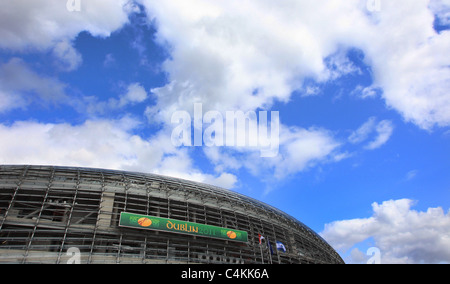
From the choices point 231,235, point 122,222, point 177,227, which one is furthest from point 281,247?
point 122,222

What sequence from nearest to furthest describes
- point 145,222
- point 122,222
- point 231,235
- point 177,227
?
point 122,222
point 145,222
point 177,227
point 231,235

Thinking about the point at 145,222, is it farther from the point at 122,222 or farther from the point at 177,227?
the point at 177,227

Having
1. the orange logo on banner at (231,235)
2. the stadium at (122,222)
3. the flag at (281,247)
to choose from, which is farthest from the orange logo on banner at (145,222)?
the flag at (281,247)

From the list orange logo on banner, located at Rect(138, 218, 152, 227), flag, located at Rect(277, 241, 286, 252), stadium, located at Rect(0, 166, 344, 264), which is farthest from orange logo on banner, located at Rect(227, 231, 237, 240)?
orange logo on banner, located at Rect(138, 218, 152, 227)

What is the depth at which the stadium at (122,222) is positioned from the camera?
27422mm

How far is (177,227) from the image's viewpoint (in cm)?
3167

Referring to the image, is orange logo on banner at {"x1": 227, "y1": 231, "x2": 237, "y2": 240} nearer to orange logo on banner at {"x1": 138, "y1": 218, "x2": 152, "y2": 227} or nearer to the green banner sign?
the green banner sign

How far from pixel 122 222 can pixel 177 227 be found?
6.10 meters

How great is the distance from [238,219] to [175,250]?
10700mm

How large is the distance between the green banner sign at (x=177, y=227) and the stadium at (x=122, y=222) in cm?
10

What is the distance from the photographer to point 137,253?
30922mm

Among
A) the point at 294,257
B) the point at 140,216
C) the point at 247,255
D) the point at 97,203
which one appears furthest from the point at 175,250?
the point at 294,257

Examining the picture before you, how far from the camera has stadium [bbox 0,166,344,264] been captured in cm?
2742
